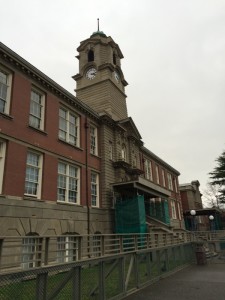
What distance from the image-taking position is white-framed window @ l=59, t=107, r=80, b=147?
20094 millimetres

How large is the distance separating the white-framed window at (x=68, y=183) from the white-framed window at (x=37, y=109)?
3259 millimetres

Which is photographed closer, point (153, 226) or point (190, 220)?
point (153, 226)

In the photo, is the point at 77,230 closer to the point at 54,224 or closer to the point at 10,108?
the point at 54,224

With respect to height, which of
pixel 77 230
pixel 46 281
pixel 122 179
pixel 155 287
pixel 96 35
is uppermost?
pixel 96 35

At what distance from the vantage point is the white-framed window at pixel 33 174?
15.9 m

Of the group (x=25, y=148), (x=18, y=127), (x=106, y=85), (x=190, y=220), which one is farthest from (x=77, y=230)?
(x=190, y=220)

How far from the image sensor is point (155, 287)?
1123 centimetres

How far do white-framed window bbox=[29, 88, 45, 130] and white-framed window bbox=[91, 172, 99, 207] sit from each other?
6563 millimetres

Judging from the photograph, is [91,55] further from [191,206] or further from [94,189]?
[191,206]

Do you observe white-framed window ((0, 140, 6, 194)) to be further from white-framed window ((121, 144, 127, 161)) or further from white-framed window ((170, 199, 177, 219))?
white-framed window ((170, 199, 177, 219))

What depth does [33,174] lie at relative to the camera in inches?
647

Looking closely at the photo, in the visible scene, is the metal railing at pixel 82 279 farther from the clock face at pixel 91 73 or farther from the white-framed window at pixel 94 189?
the clock face at pixel 91 73

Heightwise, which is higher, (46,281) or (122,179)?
(122,179)

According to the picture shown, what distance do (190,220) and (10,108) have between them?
42605 millimetres
